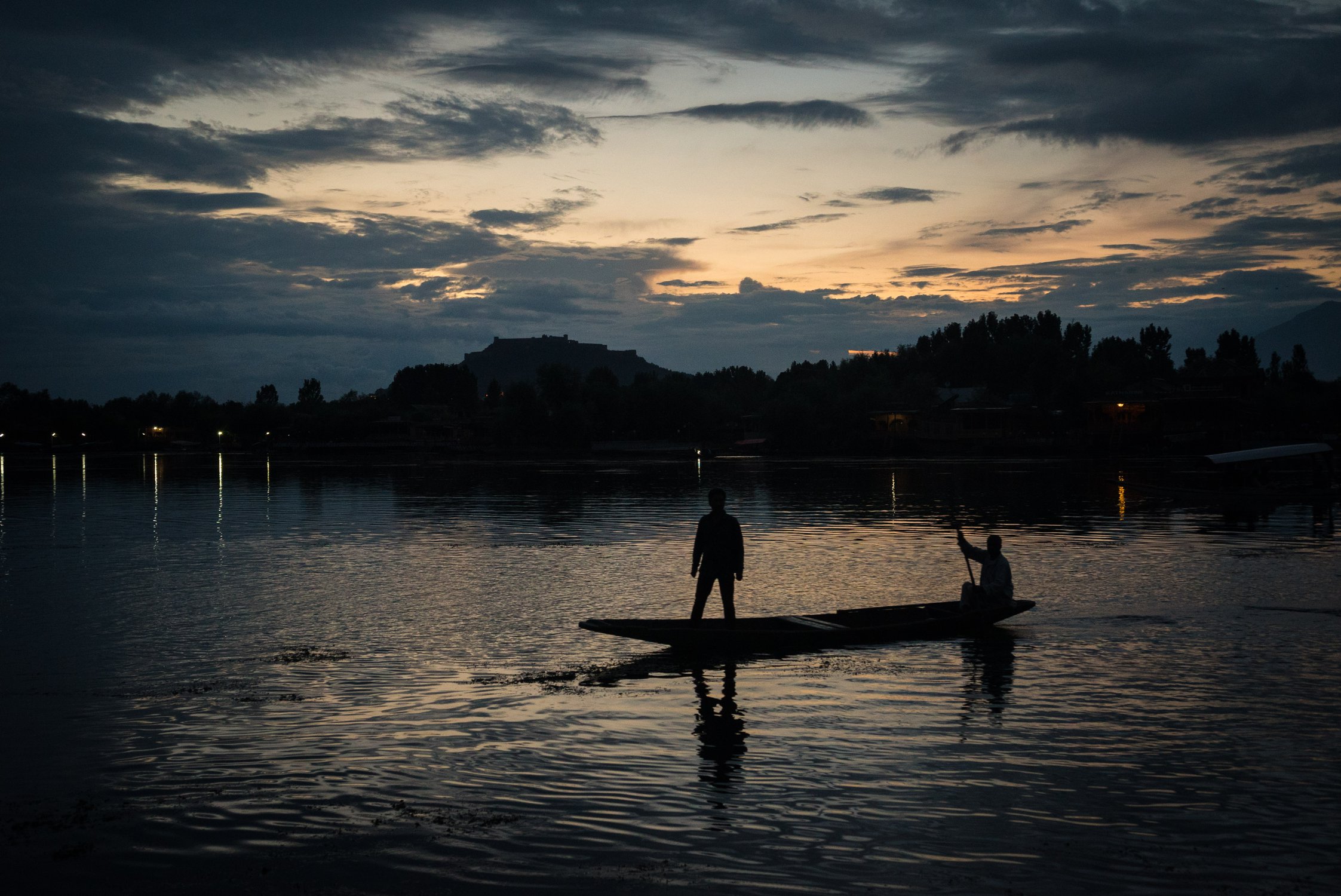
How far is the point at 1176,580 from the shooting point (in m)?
24.9

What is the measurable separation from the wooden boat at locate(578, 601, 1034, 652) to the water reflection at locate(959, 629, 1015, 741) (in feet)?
1.42

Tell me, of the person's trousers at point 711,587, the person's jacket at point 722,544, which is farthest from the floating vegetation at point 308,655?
the person's jacket at point 722,544

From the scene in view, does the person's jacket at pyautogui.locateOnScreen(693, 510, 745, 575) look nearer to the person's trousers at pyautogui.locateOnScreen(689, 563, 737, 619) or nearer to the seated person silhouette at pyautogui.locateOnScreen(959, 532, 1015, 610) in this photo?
the person's trousers at pyautogui.locateOnScreen(689, 563, 737, 619)

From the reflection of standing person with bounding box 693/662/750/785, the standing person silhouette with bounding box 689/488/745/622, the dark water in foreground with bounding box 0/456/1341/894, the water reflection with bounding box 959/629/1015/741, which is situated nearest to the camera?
the dark water in foreground with bounding box 0/456/1341/894

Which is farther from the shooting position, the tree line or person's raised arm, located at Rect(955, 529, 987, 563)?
the tree line

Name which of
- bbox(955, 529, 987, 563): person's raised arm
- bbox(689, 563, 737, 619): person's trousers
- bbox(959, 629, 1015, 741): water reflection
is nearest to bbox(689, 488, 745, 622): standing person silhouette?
bbox(689, 563, 737, 619): person's trousers

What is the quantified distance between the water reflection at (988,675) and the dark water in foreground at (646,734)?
8cm

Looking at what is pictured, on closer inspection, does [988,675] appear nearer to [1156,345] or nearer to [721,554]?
[721,554]

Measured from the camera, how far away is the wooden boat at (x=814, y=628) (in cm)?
1611

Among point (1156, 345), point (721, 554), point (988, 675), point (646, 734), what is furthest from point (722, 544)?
point (1156, 345)

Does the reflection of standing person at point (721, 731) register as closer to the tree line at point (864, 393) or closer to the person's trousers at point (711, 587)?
the person's trousers at point (711, 587)

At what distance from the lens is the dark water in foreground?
8.27 m

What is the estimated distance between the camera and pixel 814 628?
1688 centimetres

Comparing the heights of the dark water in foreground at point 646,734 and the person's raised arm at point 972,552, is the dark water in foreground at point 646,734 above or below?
below
